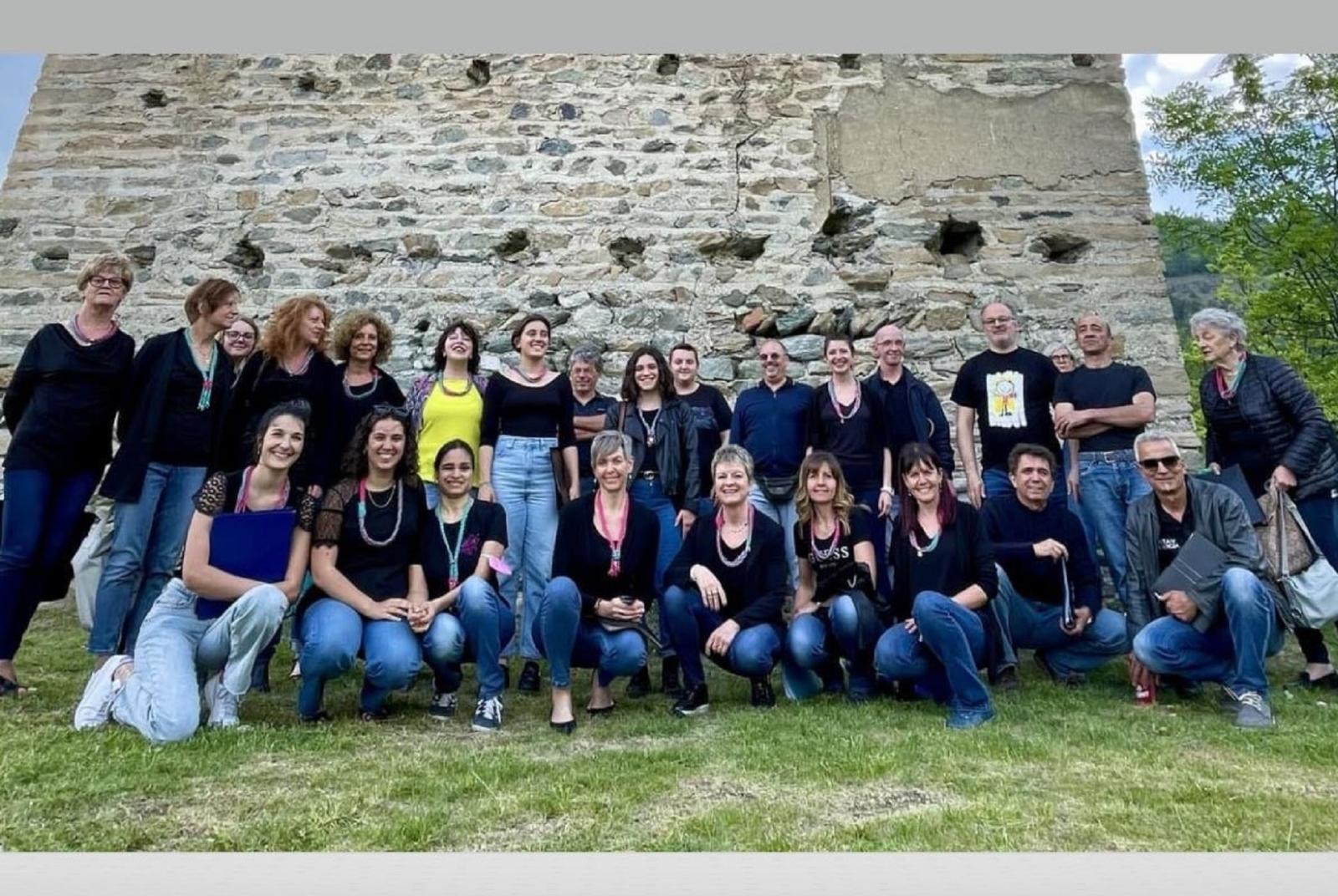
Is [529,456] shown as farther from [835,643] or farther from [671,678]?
[835,643]

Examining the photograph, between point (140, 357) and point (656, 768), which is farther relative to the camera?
point (140, 357)

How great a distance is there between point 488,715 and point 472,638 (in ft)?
0.92

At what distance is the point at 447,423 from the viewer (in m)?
4.19

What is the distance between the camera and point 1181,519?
3551mm

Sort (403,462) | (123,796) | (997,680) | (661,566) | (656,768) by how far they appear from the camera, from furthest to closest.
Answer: (661,566), (997,680), (403,462), (656,768), (123,796)

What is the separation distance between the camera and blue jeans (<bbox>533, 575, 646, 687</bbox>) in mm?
3264

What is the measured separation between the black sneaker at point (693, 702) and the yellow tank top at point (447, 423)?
1.47m

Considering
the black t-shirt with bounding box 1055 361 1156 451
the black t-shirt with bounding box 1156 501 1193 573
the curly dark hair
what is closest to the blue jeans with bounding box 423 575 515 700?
the curly dark hair

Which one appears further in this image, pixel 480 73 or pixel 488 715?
pixel 480 73

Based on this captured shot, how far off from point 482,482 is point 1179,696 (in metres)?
2.93

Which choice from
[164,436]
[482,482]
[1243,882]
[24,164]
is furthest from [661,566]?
[24,164]

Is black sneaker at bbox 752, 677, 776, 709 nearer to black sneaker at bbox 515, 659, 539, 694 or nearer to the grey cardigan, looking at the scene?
black sneaker at bbox 515, 659, 539, 694

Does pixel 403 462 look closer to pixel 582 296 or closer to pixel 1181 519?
pixel 582 296

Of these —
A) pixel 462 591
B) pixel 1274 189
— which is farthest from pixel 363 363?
pixel 1274 189
